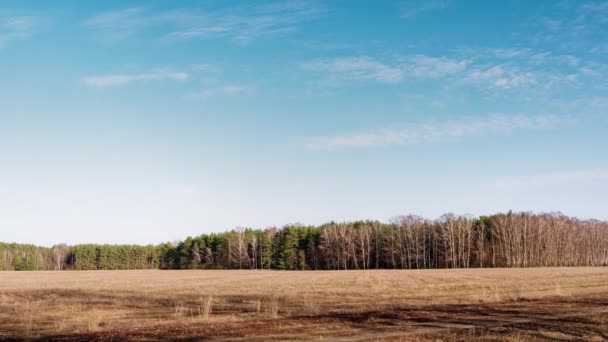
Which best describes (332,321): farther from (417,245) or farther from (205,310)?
(417,245)

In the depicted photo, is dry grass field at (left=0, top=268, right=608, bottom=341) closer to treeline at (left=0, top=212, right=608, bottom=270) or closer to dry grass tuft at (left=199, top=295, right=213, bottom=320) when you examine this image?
dry grass tuft at (left=199, top=295, right=213, bottom=320)

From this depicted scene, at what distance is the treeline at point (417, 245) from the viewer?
122 metres

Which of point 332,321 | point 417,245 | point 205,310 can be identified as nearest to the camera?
point 332,321

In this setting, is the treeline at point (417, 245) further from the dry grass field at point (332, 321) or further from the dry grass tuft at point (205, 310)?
the dry grass tuft at point (205, 310)

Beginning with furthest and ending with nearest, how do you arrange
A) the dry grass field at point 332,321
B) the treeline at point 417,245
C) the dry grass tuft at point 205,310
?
the treeline at point 417,245 < the dry grass tuft at point 205,310 < the dry grass field at point 332,321

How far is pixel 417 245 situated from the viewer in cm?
12612

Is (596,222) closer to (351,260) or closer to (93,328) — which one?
(351,260)

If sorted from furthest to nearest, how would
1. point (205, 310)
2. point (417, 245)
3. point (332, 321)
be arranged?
point (417, 245) → point (205, 310) → point (332, 321)

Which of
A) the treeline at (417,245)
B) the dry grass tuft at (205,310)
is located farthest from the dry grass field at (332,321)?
the treeline at (417,245)

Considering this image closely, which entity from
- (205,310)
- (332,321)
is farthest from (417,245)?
Result: (332,321)

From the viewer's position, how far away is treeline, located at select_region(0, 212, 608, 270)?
122375mm

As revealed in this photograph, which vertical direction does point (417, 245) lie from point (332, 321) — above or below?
below

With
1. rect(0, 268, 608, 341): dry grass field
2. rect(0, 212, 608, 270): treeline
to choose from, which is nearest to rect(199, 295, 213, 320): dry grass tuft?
rect(0, 268, 608, 341): dry grass field

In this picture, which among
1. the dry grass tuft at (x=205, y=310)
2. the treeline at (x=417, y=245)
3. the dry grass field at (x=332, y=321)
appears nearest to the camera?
the dry grass field at (x=332, y=321)
